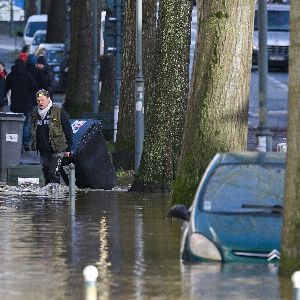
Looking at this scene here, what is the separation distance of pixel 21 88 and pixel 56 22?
24.4 meters

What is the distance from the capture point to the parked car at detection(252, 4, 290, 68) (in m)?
50.7

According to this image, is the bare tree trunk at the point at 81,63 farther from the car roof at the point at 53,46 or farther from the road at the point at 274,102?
the car roof at the point at 53,46

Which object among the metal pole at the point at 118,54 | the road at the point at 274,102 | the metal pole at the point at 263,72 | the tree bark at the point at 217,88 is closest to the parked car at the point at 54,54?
the road at the point at 274,102

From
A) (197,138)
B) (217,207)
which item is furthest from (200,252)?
(197,138)

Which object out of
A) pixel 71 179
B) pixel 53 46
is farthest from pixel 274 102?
pixel 71 179

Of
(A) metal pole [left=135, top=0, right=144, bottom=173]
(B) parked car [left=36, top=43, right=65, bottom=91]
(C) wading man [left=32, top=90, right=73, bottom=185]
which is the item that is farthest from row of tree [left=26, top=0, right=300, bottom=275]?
(B) parked car [left=36, top=43, right=65, bottom=91]

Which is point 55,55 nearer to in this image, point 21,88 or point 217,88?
point 21,88

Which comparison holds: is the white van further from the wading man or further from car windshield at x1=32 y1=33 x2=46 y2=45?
the wading man

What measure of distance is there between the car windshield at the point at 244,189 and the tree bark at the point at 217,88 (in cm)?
460

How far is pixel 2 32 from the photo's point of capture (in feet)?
260

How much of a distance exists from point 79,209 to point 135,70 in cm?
580

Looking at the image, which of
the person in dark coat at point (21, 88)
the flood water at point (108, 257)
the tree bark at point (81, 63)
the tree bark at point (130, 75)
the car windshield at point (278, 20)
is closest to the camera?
the flood water at point (108, 257)

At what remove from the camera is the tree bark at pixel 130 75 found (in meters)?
24.7

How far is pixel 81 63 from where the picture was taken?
3431 centimetres
